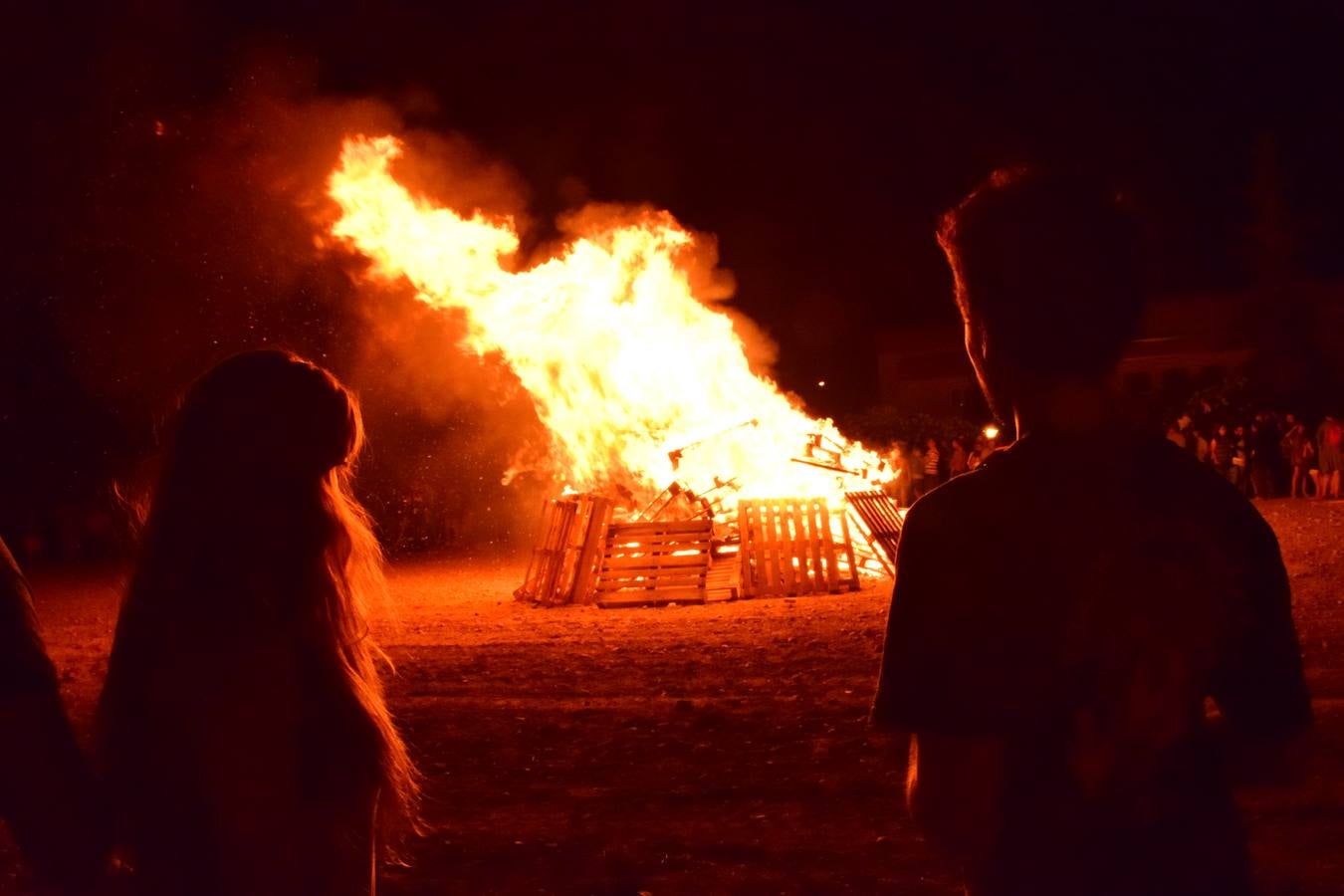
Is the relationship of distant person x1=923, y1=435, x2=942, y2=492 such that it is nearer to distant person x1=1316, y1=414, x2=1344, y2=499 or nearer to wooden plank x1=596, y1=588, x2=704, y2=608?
distant person x1=1316, y1=414, x2=1344, y2=499

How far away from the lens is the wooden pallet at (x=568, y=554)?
13508mm

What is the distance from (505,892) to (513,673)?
4.57 m

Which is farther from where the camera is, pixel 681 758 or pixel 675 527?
pixel 675 527

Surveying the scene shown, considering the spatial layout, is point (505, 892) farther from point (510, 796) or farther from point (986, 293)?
point (986, 293)

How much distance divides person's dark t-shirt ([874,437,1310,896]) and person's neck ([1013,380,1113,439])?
25 mm

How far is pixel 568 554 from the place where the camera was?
13.8 meters

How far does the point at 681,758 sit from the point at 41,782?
182 inches

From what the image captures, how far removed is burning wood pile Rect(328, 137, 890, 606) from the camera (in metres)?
14.8

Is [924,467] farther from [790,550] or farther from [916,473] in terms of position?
[790,550]

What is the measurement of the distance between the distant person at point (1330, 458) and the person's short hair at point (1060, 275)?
21.6 m

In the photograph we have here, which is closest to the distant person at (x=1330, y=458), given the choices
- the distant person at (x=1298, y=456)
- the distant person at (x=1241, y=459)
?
the distant person at (x=1298, y=456)

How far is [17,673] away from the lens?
Result: 188 centimetres

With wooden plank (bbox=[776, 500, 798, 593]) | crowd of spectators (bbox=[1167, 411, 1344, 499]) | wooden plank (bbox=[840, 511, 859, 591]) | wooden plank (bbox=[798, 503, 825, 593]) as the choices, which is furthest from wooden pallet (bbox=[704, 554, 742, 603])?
crowd of spectators (bbox=[1167, 411, 1344, 499])

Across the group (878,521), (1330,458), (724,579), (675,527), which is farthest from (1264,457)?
(675,527)
